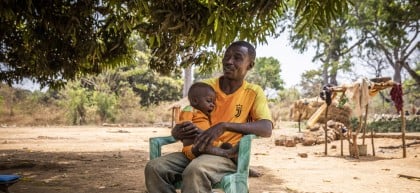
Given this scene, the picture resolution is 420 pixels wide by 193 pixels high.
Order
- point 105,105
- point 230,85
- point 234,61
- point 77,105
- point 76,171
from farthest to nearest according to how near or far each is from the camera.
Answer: point 105,105, point 77,105, point 76,171, point 230,85, point 234,61

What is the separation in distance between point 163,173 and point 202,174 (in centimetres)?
34

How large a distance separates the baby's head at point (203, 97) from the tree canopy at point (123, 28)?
0.90 meters

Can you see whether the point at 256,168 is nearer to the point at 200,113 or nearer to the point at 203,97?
the point at 200,113

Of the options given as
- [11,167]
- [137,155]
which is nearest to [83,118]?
[137,155]

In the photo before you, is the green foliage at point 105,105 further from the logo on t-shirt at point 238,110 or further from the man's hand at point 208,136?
the man's hand at point 208,136

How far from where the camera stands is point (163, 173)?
7.82 feet

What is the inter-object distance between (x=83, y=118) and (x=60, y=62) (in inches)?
713

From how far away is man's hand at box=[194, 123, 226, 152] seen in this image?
231 cm

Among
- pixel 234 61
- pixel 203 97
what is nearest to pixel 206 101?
pixel 203 97

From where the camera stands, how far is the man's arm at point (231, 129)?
231 cm

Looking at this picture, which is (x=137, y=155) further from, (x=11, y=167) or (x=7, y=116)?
(x=7, y=116)

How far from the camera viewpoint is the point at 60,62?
6.51 m

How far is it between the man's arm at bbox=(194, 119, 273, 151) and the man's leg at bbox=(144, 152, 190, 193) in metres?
0.26

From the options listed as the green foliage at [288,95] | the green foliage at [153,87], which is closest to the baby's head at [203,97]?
the green foliage at [153,87]
